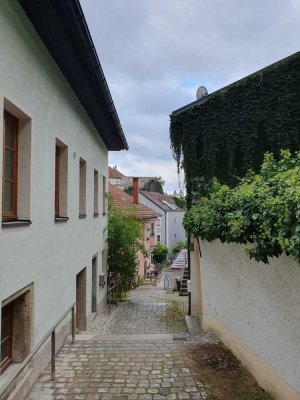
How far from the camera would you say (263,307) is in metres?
4.61

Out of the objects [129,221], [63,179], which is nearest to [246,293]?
[63,179]

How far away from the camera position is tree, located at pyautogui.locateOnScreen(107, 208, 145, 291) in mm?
15828

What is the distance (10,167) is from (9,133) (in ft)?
1.50

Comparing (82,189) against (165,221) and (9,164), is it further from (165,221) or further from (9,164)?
(165,221)

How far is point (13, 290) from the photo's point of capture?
4676 mm

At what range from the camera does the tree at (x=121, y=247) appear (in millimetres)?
15828

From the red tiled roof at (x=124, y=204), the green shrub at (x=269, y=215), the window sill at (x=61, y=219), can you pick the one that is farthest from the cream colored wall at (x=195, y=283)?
the red tiled roof at (x=124, y=204)

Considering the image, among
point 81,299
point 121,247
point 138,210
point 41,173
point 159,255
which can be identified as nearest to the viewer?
point 41,173

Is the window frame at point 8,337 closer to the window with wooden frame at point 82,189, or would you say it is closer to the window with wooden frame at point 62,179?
the window with wooden frame at point 62,179

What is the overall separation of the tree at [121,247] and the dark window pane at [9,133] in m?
10.9

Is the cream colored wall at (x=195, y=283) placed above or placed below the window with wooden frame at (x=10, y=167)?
below

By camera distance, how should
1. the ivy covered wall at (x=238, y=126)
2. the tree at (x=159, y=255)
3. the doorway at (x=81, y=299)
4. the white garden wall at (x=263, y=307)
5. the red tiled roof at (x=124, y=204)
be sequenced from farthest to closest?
the tree at (x=159, y=255), the red tiled roof at (x=124, y=204), the ivy covered wall at (x=238, y=126), the doorway at (x=81, y=299), the white garden wall at (x=263, y=307)

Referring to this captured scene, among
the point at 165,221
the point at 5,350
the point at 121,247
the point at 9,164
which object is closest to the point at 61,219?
the point at 9,164

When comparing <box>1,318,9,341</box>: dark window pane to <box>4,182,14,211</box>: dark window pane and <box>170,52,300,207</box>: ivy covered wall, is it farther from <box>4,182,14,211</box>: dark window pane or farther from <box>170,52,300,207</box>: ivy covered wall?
<box>170,52,300,207</box>: ivy covered wall
